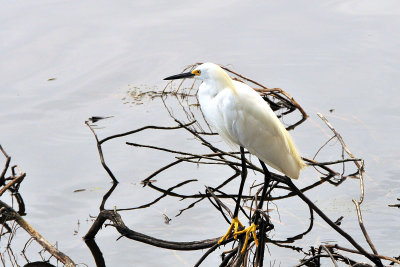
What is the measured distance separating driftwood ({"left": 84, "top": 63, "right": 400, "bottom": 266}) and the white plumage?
0.37ft

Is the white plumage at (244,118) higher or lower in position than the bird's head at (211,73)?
lower

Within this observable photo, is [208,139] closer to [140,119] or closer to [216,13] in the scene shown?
[140,119]

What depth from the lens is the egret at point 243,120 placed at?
3.62 m

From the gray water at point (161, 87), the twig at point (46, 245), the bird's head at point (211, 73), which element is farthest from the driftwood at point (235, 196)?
the bird's head at point (211, 73)

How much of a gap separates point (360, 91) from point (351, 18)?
149 cm

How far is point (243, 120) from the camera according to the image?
3.67 metres

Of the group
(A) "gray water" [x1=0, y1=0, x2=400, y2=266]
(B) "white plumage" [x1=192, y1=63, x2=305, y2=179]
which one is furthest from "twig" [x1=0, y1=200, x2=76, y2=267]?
(B) "white plumage" [x1=192, y1=63, x2=305, y2=179]

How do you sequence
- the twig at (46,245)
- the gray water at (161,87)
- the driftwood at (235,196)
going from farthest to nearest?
1. the gray water at (161,87)
2. the twig at (46,245)
3. the driftwood at (235,196)

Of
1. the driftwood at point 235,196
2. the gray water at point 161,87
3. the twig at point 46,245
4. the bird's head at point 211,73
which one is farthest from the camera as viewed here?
the gray water at point 161,87

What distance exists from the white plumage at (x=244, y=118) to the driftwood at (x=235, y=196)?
114 mm

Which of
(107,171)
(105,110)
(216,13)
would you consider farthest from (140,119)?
(216,13)

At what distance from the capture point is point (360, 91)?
236 inches

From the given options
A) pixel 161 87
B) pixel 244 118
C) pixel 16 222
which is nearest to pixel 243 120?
pixel 244 118

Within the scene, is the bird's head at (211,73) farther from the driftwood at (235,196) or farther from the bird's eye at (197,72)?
the driftwood at (235,196)
